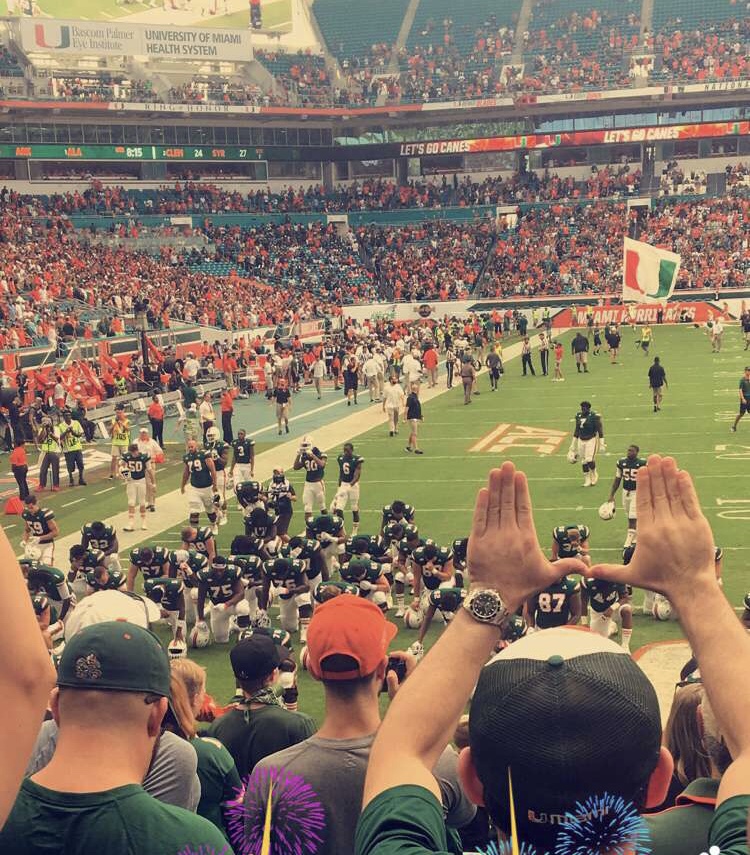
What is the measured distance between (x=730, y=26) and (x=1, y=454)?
2002 inches

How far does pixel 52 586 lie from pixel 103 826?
9.36 m

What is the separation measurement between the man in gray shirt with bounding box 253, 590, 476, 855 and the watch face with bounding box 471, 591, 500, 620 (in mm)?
1290

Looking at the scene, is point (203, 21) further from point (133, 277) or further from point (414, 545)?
point (414, 545)

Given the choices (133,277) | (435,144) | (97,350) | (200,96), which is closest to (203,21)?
(200,96)

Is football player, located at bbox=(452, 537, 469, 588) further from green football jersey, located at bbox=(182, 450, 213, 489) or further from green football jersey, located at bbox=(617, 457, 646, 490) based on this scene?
green football jersey, located at bbox=(182, 450, 213, 489)

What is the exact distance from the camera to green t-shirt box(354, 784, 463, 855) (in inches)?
72.5

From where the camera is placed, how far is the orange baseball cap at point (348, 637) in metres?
3.65

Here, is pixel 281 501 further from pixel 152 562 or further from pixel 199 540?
pixel 152 562

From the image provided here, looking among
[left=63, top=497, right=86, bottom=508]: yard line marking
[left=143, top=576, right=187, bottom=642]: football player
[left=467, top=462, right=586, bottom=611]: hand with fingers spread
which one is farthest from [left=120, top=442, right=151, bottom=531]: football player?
[left=467, top=462, right=586, bottom=611]: hand with fingers spread

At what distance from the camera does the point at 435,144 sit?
60594 mm

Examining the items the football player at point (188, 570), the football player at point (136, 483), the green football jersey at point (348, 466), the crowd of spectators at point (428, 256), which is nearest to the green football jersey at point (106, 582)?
the football player at point (188, 570)

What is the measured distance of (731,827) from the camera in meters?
1.88

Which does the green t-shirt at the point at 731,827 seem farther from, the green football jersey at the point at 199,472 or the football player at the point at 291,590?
the green football jersey at the point at 199,472

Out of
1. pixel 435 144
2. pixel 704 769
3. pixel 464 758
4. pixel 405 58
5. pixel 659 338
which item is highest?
pixel 405 58
